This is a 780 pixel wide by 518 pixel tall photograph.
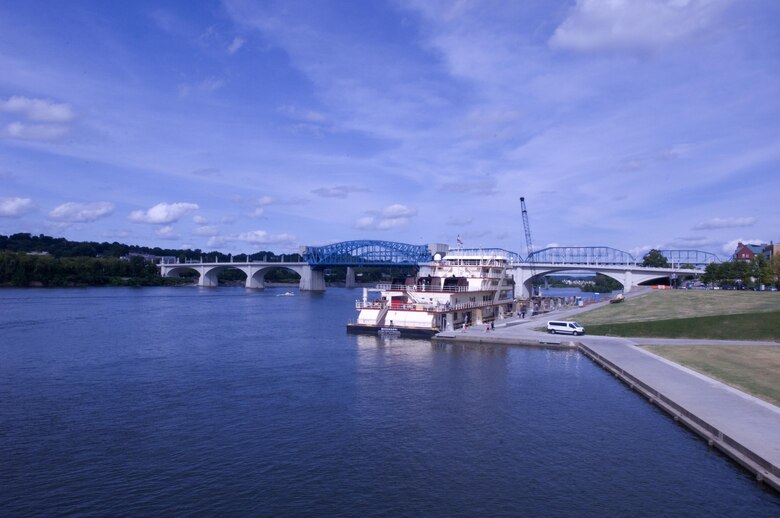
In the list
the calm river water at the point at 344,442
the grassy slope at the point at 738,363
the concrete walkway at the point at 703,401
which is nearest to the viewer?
the calm river water at the point at 344,442

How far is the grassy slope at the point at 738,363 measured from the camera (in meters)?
29.8

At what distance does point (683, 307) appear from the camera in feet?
227

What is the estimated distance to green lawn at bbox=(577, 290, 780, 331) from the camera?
62.7m

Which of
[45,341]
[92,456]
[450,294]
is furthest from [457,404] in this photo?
[45,341]

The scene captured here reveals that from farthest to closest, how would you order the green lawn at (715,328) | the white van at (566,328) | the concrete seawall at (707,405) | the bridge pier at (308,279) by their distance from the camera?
1. the bridge pier at (308,279)
2. the white van at (566,328)
3. the green lawn at (715,328)
4. the concrete seawall at (707,405)

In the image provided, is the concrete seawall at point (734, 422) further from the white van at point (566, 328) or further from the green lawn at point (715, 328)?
the white van at point (566, 328)

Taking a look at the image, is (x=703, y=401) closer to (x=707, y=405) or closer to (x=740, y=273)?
→ (x=707, y=405)

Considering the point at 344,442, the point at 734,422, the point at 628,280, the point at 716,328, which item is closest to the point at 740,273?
the point at 628,280

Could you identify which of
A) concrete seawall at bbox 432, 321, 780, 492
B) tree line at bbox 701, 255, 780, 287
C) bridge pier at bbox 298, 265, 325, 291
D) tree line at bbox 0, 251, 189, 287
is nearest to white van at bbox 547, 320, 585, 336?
concrete seawall at bbox 432, 321, 780, 492

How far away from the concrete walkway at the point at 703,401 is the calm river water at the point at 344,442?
736mm

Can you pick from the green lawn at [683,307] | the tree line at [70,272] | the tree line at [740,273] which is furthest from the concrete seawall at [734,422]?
the tree line at [70,272]

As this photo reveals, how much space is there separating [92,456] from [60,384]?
592 inches

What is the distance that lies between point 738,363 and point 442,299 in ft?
103

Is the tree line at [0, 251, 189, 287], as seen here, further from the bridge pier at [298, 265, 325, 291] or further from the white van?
the white van
